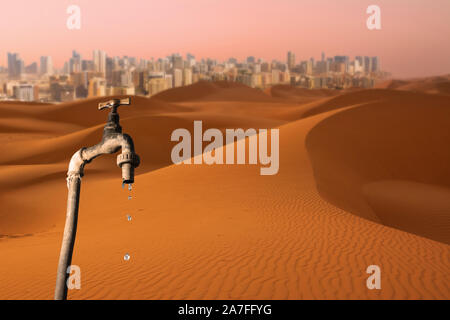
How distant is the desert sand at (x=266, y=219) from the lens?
21.7 ft

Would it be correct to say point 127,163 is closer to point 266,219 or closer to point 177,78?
point 266,219

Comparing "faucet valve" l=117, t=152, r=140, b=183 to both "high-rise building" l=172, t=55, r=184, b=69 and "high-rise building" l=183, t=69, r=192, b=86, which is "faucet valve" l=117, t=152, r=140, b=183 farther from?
"high-rise building" l=172, t=55, r=184, b=69

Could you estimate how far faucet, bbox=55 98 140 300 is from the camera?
4.21 metres

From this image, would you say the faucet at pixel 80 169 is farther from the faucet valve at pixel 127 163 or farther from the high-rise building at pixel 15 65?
the high-rise building at pixel 15 65

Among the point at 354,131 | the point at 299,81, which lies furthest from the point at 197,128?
the point at 299,81

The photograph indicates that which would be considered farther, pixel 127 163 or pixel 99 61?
pixel 99 61

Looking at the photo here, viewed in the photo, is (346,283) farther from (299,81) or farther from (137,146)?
(299,81)

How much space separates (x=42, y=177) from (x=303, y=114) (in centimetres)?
4162

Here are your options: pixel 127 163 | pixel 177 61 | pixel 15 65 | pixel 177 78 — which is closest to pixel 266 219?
pixel 127 163

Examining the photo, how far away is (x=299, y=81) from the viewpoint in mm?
160375

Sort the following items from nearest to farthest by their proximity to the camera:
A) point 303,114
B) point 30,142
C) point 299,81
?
point 30,142
point 303,114
point 299,81

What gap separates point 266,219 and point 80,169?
6.30 metres

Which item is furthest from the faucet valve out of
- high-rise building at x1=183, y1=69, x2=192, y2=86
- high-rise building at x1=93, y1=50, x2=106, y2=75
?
high-rise building at x1=93, y1=50, x2=106, y2=75

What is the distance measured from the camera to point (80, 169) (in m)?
4.52
